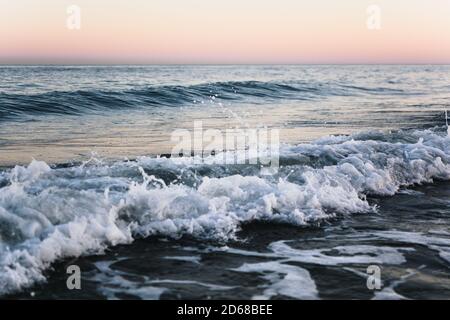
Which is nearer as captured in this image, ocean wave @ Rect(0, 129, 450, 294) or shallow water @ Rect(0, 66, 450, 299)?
shallow water @ Rect(0, 66, 450, 299)

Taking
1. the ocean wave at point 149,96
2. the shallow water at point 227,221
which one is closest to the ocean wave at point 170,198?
the shallow water at point 227,221

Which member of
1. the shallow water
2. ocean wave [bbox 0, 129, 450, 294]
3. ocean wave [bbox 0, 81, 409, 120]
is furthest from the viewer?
ocean wave [bbox 0, 81, 409, 120]

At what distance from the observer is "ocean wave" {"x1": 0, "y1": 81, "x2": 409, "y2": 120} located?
1902 centimetres

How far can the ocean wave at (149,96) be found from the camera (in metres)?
19.0

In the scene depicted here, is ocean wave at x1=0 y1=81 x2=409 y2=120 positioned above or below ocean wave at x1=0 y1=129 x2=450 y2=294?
above

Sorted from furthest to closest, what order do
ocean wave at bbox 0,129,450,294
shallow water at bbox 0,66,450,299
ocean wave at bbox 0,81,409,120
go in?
1. ocean wave at bbox 0,81,409,120
2. ocean wave at bbox 0,129,450,294
3. shallow water at bbox 0,66,450,299

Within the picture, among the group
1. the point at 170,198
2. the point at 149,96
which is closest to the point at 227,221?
the point at 170,198

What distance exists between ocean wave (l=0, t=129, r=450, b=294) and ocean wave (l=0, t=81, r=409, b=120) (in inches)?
420

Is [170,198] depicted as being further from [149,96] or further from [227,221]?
[149,96]

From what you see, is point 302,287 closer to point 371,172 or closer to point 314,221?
point 314,221

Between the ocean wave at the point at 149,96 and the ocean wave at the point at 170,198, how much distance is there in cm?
1067

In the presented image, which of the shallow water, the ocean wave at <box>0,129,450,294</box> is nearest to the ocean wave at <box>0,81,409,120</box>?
the shallow water

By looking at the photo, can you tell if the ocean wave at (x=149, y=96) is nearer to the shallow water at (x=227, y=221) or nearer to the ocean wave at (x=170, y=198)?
the shallow water at (x=227, y=221)

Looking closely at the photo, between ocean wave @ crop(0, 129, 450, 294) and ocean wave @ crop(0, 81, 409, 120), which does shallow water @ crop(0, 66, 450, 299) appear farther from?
ocean wave @ crop(0, 81, 409, 120)
